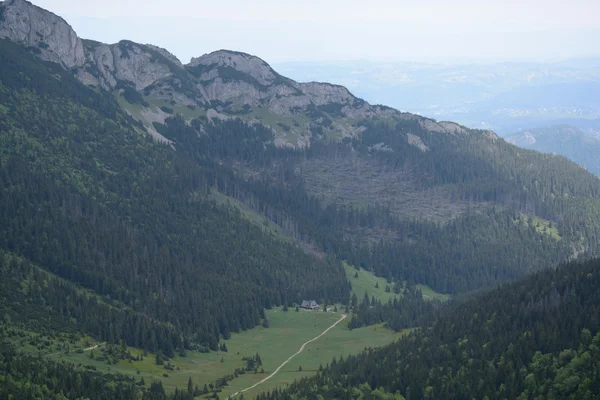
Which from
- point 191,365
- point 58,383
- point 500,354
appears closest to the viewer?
point 58,383

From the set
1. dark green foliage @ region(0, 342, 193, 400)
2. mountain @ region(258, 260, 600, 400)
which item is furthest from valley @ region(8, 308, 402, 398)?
mountain @ region(258, 260, 600, 400)

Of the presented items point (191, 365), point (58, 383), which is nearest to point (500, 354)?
point (191, 365)

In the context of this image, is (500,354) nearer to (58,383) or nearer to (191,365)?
(191,365)

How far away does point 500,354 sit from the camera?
5856 inches

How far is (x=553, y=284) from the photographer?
552ft

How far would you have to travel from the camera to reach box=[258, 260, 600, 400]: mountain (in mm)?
133500

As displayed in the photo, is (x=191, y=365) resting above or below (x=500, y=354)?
below

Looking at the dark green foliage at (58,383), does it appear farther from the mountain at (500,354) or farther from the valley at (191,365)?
the mountain at (500,354)

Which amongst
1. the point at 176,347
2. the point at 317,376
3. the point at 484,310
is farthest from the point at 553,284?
the point at 176,347

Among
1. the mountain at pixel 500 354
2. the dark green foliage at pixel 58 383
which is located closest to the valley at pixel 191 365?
the dark green foliage at pixel 58 383

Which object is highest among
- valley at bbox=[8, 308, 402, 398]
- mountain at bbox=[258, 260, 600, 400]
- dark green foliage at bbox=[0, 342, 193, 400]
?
mountain at bbox=[258, 260, 600, 400]

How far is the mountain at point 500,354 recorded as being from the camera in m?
134

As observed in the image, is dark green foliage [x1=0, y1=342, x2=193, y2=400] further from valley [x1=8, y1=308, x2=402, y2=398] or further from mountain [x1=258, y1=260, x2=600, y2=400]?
mountain [x1=258, y1=260, x2=600, y2=400]

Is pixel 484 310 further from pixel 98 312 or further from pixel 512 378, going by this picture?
pixel 98 312
